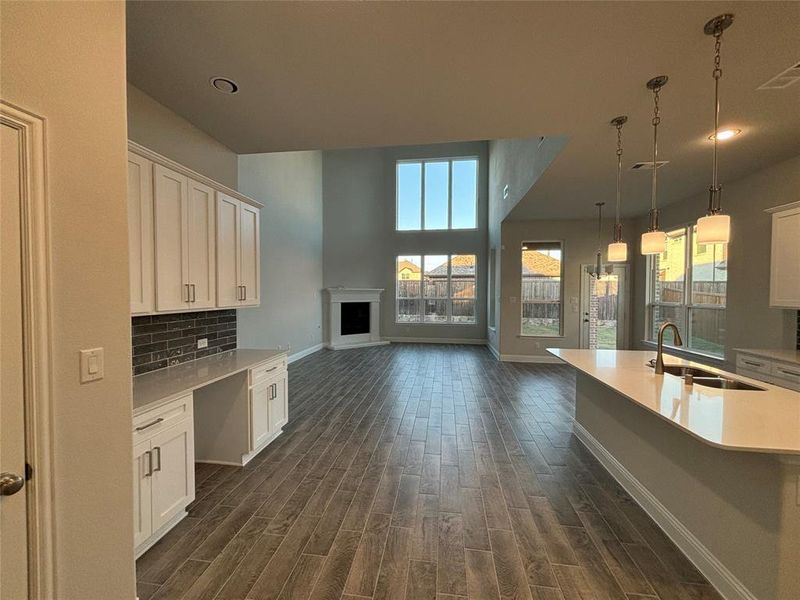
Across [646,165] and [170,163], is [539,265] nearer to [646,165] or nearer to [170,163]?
[646,165]

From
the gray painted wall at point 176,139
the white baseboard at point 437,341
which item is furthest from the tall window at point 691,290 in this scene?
the gray painted wall at point 176,139

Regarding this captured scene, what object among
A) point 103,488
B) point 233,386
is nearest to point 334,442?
point 233,386

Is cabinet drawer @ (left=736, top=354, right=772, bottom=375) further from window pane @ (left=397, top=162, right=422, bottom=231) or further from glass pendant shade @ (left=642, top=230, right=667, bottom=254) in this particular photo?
window pane @ (left=397, top=162, right=422, bottom=231)

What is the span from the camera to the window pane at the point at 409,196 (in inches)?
378

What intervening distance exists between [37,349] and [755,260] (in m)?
6.16

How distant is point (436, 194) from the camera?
9.55 metres

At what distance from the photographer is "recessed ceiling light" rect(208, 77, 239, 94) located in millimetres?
2316

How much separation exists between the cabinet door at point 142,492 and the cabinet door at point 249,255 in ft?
5.32

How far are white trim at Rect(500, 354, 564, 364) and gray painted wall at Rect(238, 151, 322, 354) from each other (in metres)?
4.34

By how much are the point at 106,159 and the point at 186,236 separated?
4.29ft

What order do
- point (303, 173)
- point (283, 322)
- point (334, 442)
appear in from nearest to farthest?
point (334, 442) < point (283, 322) < point (303, 173)

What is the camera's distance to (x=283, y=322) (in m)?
6.50

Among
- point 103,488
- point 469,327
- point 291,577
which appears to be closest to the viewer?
point 103,488

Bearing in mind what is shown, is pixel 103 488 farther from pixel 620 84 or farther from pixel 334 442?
pixel 620 84
